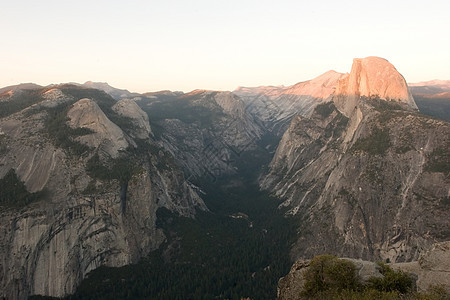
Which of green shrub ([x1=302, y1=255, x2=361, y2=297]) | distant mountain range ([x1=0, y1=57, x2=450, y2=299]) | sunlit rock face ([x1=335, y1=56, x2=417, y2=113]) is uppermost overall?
sunlit rock face ([x1=335, y1=56, x2=417, y2=113])

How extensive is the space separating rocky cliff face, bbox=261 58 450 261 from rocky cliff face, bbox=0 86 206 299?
200ft

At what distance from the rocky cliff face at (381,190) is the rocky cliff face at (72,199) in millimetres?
60919

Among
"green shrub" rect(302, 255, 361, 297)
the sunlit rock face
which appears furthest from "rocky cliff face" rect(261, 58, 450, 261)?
"green shrub" rect(302, 255, 361, 297)

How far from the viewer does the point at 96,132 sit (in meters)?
133

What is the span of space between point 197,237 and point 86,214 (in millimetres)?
43637

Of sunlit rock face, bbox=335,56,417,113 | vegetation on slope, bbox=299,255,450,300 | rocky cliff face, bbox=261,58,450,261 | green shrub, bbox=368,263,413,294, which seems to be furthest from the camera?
sunlit rock face, bbox=335,56,417,113

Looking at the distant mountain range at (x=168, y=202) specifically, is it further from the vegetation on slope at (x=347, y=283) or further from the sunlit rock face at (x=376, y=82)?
the vegetation on slope at (x=347, y=283)

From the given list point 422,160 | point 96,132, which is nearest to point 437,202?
point 422,160

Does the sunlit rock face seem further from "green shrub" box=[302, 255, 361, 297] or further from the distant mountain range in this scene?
"green shrub" box=[302, 255, 361, 297]

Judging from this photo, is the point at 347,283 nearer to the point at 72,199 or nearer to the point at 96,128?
the point at 72,199

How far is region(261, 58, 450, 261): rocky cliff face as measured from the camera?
9869 cm

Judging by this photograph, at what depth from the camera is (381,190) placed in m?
112

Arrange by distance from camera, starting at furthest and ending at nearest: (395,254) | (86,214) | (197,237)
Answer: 1. (197,237)
2. (86,214)
3. (395,254)

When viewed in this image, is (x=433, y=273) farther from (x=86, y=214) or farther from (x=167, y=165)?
(x=167, y=165)
